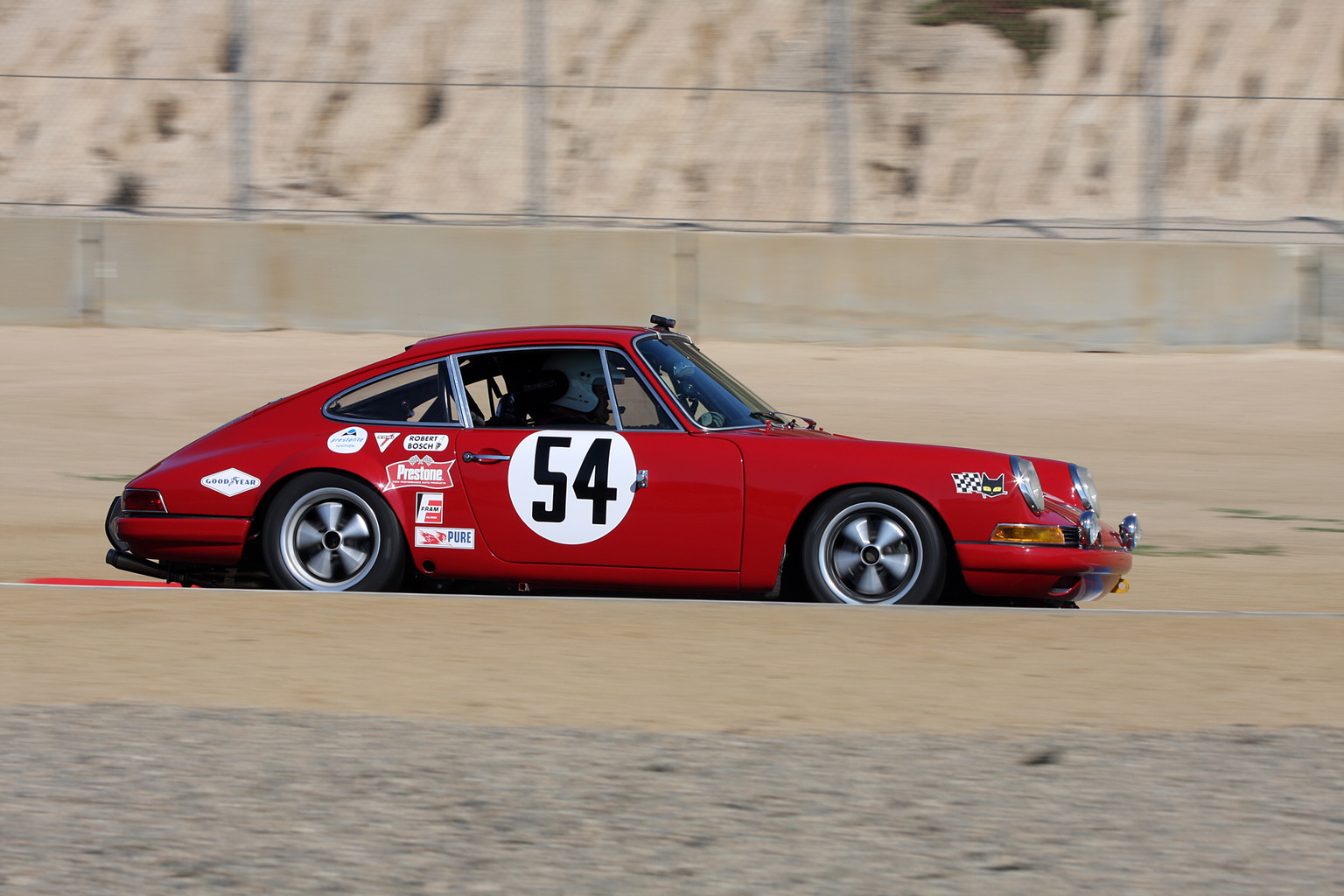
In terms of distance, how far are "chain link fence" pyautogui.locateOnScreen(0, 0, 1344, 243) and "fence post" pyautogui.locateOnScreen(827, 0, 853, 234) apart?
0.03m

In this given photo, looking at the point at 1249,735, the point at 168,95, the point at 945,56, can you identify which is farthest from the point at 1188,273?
the point at 168,95

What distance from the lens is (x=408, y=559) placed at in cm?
657

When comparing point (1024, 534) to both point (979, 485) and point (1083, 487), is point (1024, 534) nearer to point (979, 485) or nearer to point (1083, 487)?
point (979, 485)

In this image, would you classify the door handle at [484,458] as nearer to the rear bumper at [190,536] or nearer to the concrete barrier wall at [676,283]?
the rear bumper at [190,536]

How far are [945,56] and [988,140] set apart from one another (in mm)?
1919

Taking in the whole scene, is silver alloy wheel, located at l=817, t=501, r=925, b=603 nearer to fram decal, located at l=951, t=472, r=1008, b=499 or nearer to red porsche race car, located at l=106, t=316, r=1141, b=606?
red porsche race car, located at l=106, t=316, r=1141, b=606

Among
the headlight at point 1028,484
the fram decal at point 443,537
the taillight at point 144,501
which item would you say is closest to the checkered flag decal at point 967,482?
the headlight at point 1028,484

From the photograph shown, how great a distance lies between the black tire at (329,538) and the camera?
6559 mm

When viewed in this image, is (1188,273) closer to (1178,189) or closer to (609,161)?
(1178,189)

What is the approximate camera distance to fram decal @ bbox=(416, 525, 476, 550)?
6.50 metres

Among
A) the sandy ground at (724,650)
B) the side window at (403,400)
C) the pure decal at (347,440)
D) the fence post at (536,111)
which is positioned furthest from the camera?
the fence post at (536,111)

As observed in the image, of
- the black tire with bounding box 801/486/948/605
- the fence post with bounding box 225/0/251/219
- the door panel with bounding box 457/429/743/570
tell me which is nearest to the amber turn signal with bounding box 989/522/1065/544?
the black tire with bounding box 801/486/948/605

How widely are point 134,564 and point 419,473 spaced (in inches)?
Answer: 53.3

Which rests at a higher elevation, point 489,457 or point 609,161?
point 609,161
